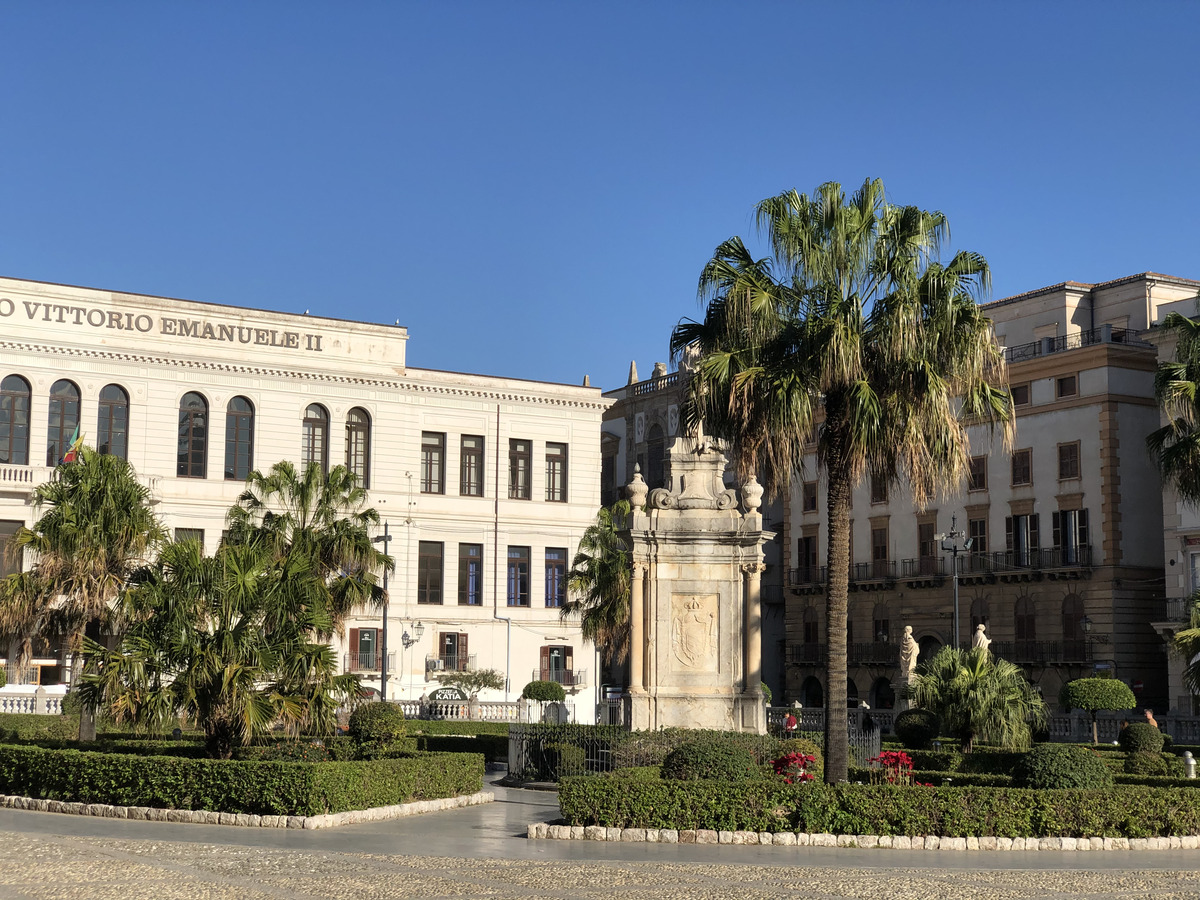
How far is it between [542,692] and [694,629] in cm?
2496

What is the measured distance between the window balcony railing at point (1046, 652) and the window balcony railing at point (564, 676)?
17.1 m

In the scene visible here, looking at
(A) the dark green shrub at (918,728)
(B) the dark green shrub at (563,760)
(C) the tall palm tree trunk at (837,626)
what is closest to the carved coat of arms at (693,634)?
(B) the dark green shrub at (563,760)

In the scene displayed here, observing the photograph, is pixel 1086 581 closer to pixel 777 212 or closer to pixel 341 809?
pixel 777 212

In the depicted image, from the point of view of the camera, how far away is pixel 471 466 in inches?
2414

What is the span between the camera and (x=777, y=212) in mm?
24125

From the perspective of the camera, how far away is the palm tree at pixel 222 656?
23.7m

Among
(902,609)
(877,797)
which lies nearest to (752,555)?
(877,797)

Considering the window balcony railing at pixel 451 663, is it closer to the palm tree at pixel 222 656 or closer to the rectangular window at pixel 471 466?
the rectangular window at pixel 471 466

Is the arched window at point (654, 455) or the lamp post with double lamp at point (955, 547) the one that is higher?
the arched window at point (654, 455)

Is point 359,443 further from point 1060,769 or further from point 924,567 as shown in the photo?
point 1060,769

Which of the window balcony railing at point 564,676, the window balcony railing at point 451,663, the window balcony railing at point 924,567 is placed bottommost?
the window balcony railing at point 564,676

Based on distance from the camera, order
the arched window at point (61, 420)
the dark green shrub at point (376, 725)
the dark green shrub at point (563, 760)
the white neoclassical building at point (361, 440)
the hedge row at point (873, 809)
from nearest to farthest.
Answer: the hedge row at point (873, 809) → the dark green shrub at point (563, 760) → the dark green shrub at point (376, 725) → the arched window at point (61, 420) → the white neoclassical building at point (361, 440)

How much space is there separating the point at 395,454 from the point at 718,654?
33240 millimetres

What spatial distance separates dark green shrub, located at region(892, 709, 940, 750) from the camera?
3703cm
